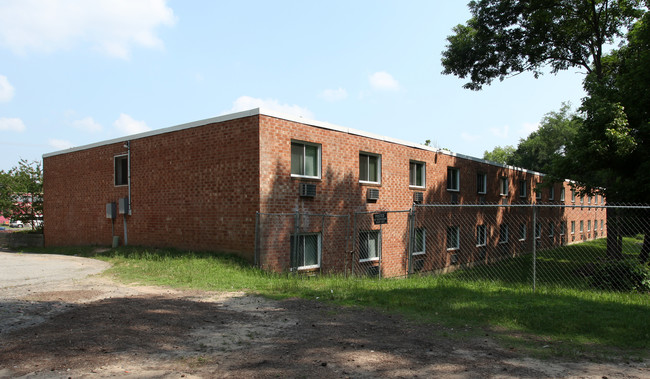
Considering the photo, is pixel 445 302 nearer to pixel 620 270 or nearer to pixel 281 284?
pixel 281 284

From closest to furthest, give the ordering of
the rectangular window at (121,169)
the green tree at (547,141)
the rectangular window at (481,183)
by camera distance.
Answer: the rectangular window at (121,169) → the rectangular window at (481,183) → the green tree at (547,141)

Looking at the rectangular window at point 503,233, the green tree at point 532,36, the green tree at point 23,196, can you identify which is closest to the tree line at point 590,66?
the green tree at point 532,36

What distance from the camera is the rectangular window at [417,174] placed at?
1825cm

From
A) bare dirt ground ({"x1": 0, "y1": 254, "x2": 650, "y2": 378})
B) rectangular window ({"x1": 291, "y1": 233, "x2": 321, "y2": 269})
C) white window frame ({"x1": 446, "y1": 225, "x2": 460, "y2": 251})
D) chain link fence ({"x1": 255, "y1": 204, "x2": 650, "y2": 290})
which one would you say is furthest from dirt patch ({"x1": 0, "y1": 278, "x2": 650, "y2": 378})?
white window frame ({"x1": 446, "y1": 225, "x2": 460, "y2": 251})

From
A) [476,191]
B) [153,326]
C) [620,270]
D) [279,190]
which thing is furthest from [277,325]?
[476,191]

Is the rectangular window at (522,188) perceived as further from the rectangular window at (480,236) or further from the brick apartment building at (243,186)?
the brick apartment building at (243,186)

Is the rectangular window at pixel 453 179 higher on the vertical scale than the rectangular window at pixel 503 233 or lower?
higher

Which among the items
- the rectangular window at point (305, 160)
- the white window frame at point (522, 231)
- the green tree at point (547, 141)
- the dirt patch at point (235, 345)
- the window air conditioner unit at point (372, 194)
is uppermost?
the green tree at point (547, 141)

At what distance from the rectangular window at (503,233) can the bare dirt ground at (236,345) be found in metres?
20.1

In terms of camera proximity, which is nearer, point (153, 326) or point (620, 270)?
point (153, 326)

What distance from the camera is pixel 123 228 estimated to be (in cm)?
1622

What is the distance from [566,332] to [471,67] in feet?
61.8

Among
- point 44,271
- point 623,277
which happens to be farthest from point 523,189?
point 44,271

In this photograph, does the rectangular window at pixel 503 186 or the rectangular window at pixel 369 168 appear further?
the rectangular window at pixel 503 186
